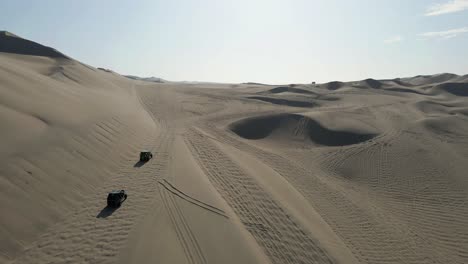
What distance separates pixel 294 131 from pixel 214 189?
1482 cm

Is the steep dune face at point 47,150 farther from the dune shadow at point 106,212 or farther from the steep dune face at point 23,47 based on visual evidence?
the steep dune face at point 23,47

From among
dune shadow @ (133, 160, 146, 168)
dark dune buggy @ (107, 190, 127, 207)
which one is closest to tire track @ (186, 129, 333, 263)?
dune shadow @ (133, 160, 146, 168)

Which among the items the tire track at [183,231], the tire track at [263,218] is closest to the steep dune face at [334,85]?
the tire track at [263,218]

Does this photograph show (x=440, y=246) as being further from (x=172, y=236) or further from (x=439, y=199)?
(x=172, y=236)

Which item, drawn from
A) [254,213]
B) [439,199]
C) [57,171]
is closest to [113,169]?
[57,171]

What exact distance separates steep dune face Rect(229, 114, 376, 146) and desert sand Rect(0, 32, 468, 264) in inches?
7.6

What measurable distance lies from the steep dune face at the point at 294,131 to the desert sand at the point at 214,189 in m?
0.19

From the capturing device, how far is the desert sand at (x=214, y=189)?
9172mm

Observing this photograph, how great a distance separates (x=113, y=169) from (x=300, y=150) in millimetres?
12572

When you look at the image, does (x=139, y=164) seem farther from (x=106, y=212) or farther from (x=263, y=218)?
(x=263, y=218)

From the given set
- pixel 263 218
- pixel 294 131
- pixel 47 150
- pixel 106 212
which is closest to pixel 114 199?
pixel 106 212

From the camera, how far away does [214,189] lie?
1289 cm

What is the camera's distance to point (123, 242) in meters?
8.86

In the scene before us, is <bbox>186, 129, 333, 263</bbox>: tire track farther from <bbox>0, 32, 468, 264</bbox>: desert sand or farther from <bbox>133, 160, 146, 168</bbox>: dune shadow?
<bbox>133, 160, 146, 168</bbox>: dune shadow
